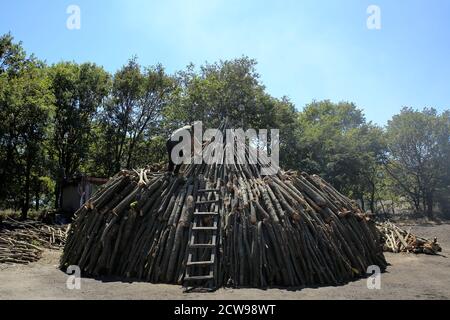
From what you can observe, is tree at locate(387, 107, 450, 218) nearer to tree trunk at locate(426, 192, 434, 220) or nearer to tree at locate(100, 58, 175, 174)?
tree trunk at locate(426, 192, 434, 220)

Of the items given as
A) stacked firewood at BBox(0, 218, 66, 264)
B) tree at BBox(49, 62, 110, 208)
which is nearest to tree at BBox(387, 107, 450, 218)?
tree at BBox(49, 62, 110, 208)

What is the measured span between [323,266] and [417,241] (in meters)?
8.49

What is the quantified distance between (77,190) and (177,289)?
1952cm

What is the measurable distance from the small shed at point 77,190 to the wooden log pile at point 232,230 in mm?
14549

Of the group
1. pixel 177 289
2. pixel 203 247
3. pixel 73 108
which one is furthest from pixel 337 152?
pixel 177 289

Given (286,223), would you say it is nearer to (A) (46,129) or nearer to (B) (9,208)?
(A) (46,129)

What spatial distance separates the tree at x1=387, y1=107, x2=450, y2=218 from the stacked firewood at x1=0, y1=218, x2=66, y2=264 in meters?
28.4

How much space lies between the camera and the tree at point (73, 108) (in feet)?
98.5

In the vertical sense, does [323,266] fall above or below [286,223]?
below

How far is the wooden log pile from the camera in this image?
969cm

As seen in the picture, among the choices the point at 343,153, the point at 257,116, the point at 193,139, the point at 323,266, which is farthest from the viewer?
the point at 343,153

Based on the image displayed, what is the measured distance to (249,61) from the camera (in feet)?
99.1
